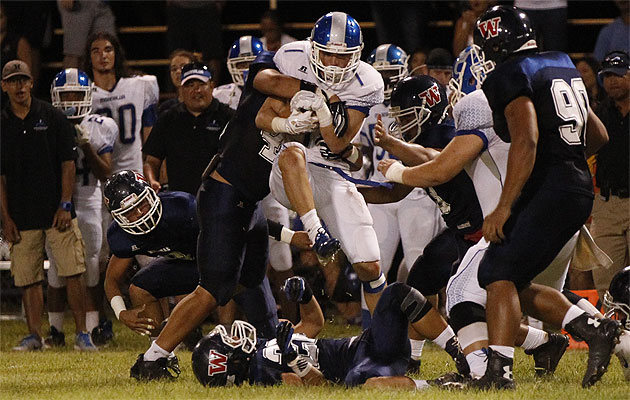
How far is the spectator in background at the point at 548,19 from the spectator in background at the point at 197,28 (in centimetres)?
273

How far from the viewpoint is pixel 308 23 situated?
10.7 meters

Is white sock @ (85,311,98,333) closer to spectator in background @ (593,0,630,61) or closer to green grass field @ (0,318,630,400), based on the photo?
green grass field @ (0,318,630,400)

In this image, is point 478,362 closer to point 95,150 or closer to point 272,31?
point 95,150

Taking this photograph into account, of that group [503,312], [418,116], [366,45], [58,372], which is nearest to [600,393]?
[503,312]

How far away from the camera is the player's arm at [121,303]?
5590mm

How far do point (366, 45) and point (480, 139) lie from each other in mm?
5831

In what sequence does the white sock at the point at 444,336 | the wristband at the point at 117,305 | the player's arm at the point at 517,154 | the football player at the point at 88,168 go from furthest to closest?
the football player at the point at 88,168 → the wristband at the point at 117,305 → the white sock at the point at 444,336 → the player's arm at the point at 517,154

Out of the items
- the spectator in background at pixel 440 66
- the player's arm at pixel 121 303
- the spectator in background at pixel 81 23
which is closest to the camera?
the player's arm at pixel 121 303

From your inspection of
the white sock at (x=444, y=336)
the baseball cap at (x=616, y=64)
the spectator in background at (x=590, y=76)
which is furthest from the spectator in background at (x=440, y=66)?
the white sock at (x=444, y=336)

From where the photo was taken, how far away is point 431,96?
556cm

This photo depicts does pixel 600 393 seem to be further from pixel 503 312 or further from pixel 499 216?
pixel 499 216

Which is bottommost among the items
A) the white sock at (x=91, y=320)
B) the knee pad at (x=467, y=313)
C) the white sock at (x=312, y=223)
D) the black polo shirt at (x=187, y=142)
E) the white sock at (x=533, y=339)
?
the white sock at (x=91, y=320)

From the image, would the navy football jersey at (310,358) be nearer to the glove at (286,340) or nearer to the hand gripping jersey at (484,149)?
the glove at (286,340)

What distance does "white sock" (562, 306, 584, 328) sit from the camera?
4.69 metres
